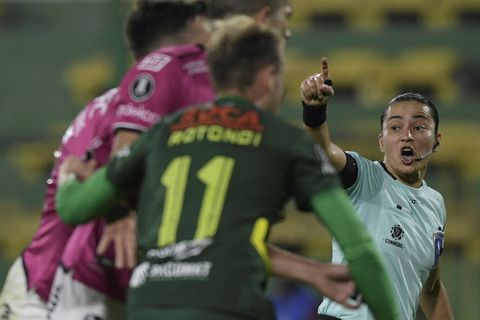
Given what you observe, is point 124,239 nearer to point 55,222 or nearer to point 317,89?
point 55,222

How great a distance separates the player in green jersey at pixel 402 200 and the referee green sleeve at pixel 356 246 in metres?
1.58

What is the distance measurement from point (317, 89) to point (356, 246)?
130 centimetres

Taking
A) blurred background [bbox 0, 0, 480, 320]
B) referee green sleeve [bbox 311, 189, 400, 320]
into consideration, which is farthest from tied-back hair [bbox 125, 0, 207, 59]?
blurred background [bbox 0, 0, 480, 320]

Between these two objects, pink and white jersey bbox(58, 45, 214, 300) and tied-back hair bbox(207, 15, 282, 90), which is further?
pink and white jersey bbox(58, 45, 214, 300)

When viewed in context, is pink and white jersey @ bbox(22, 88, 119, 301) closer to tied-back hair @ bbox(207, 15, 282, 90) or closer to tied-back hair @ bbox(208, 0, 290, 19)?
tied-back hair @ bbox(208, 0, 290, 19)

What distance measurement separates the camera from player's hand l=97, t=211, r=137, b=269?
12.0 feet

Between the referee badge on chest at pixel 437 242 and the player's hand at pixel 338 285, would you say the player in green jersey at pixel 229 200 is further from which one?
the referee badge on chest at pixel 437 242

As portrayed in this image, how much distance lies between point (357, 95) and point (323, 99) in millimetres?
12072

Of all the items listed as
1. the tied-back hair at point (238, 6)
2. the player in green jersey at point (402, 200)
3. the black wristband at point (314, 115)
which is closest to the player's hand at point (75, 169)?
the tied-back hair at point (238, 6)

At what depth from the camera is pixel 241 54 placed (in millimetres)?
3311

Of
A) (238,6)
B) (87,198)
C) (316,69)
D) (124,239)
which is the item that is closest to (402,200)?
(238,6)

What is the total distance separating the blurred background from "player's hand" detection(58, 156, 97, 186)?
9498mm

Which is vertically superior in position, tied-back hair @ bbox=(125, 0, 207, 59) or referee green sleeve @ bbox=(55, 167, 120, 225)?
tied-back hair @ bbox=(125, 0, 207, 59)

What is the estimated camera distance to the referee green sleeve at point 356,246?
3186 millimetres
